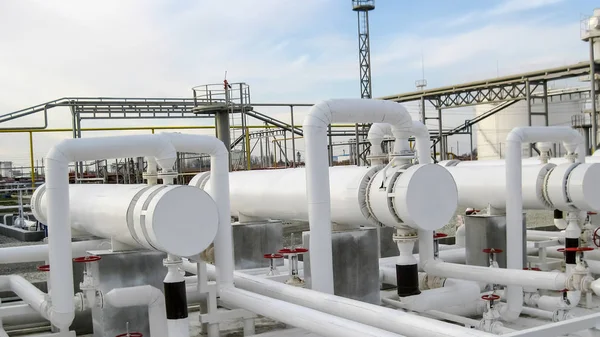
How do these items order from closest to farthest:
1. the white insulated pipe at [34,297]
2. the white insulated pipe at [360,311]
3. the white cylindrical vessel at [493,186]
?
the white insulated pipe at [360,311], the white insulated pipe at [34,297], the white cylindrical vessel at [493,186]

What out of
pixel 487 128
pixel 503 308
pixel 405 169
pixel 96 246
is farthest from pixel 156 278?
pixel 487 128

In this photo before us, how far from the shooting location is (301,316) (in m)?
4.48

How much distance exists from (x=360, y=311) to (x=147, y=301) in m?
1.98

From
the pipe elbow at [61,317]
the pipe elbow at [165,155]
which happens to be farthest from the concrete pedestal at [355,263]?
the pipe elbow at [61,317]

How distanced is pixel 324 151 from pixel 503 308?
2.62 m

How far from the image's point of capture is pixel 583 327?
407 centimetres

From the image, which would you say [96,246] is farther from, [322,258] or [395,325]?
[395,325]

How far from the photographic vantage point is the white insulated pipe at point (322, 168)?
17.9 feet

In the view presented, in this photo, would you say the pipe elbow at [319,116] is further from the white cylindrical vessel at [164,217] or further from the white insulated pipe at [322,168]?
the white cylindrical vessel at [164,217]

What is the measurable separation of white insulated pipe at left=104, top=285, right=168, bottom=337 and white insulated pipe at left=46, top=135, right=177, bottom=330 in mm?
384

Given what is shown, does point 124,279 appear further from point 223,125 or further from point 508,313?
point 223,125

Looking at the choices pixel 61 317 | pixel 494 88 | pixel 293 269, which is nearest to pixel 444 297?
pixel 293 269

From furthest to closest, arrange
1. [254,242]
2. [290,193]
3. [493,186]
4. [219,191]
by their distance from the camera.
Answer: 1. [254,242]
2. [493,186]
3. [290,193]
4. [219,191]

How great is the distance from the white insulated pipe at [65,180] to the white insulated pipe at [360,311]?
1485mm
